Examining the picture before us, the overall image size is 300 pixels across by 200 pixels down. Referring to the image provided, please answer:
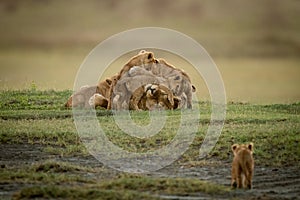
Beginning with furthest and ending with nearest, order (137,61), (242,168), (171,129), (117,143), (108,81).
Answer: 1. (108,81)
2. (137,61)
3. (171,129)
4. (117,143)
5. (242,168)

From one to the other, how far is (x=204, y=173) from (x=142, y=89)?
607 cm

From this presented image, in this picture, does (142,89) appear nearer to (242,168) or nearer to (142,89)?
(142,89)

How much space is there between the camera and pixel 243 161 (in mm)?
12367

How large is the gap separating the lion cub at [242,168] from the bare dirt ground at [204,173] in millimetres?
174

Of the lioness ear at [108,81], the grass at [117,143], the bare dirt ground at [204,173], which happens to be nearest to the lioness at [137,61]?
the lioness ear at [108,81]

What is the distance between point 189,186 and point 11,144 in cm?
478

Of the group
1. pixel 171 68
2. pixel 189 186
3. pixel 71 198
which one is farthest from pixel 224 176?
pixel 171 68

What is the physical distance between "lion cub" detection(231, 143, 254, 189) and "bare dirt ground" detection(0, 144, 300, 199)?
0.17m

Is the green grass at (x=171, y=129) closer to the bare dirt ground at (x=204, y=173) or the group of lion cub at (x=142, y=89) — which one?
the bare dirt ground at (x=204, y=173)

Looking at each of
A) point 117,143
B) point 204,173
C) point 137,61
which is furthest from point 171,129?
point 137,61

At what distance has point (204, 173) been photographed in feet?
46.0

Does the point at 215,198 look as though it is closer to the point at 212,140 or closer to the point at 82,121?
the point at 212,140

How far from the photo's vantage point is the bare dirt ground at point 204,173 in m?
12.4

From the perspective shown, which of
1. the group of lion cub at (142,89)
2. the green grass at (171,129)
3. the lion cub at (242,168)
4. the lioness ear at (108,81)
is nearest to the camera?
the lion cub at (242,168)
